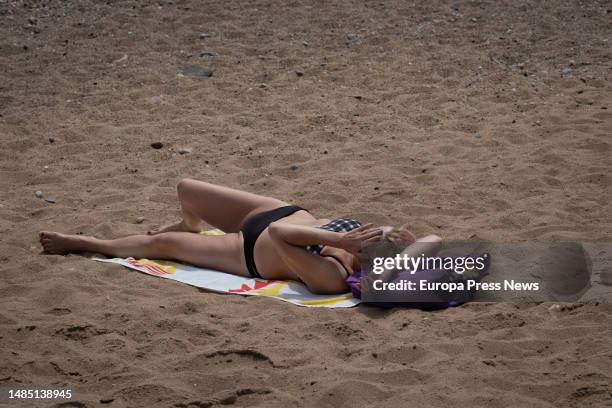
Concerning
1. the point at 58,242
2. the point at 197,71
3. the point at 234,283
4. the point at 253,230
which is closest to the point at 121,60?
the point at 197,71

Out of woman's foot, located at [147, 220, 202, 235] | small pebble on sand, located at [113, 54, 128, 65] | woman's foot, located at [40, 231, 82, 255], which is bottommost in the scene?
woman's foot, located at [40, 231, 82, 255]

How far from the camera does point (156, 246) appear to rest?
18.1ft

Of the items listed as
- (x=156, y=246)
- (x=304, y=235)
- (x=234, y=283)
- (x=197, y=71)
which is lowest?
(x=234, y=283)

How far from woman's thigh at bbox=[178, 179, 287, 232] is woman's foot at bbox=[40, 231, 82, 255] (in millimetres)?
699

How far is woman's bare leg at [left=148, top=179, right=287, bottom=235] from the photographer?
18.1 ft

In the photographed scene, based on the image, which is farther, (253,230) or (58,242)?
(58,242)

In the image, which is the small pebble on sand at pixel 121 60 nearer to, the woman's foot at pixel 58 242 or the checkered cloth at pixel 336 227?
the woman's foot at pixel 58 242

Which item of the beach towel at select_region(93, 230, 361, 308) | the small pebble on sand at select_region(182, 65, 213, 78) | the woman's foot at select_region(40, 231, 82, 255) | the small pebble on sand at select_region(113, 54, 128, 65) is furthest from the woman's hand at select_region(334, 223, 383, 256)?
the small pebble on sand at select_region(113, 54, 128, 65)

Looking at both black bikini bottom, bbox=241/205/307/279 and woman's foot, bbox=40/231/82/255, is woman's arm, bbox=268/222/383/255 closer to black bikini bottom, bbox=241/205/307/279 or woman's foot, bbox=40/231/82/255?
black bikini bottom, bbox=241/205/307/279

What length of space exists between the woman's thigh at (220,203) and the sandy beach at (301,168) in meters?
0.54

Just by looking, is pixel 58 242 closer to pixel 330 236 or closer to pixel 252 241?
pixel 252 241

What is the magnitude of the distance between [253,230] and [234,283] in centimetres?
32

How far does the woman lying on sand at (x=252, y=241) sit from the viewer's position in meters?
4.93

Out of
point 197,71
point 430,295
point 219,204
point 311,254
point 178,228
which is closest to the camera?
point 430,295
